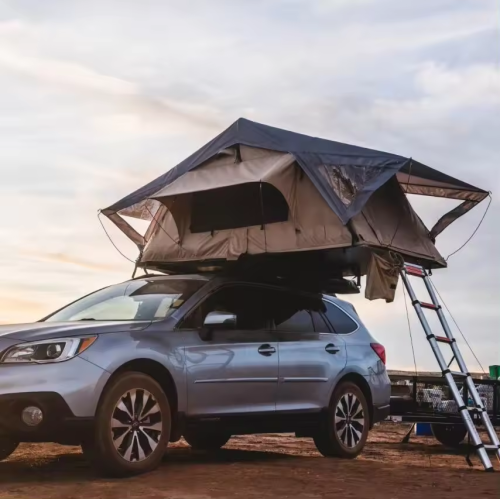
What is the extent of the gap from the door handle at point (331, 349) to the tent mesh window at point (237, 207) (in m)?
1.53

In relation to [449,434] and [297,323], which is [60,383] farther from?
[449,434]

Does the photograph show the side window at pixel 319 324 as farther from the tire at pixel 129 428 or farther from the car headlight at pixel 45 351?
the car headlight at pixel 45 351

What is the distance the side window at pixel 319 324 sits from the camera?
10.1 metres

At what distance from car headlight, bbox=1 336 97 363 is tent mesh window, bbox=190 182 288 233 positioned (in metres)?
3.02

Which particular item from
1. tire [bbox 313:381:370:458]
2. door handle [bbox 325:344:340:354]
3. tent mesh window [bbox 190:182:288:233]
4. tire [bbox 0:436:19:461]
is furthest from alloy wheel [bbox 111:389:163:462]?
tent mesh window [bbox 190:182:288:233]

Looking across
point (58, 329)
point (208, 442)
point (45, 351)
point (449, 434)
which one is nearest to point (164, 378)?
point (58, 329)

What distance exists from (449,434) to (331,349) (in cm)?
441

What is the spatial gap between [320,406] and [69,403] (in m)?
3.42

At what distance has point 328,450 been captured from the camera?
32.2 ft

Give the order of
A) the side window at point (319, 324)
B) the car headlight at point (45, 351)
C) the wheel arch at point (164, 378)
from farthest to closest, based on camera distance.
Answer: the side window at point (319, 324) < the wheel arch at point (164, 378) < the car headlight at point (45, 351)

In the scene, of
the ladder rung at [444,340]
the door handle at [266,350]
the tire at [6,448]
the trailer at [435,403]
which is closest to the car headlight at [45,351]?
the tire at [6,448]

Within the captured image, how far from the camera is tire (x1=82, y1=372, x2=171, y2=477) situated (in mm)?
7281

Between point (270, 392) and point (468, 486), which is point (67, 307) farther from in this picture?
point (468, 486)

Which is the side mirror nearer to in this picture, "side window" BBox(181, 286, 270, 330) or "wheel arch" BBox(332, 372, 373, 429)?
"side window" BBox(181, 286, 270, 330)
